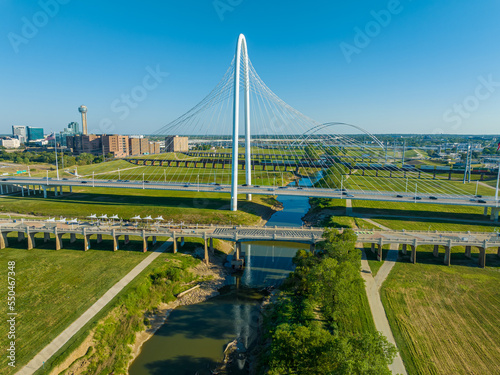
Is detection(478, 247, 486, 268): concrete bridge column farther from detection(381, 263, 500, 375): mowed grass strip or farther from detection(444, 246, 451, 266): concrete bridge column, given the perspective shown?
detection(444, 246, 451, 266): concrete bridge column

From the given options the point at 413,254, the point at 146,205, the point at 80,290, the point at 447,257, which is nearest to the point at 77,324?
the point at 80,290

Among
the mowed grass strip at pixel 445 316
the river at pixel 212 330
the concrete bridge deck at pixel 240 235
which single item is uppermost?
the concrete bridge deck at pixel 240 235

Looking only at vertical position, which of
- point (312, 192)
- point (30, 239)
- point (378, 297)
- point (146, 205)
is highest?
point (312, 192)

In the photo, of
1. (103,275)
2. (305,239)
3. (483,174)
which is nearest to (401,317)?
(305,239)

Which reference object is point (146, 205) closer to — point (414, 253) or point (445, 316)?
point (414, 253)

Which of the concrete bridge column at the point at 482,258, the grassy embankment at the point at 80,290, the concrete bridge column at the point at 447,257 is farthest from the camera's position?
the concrete bridge column at the point at 447,257

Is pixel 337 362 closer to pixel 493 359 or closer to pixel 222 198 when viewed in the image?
pixel 493 359

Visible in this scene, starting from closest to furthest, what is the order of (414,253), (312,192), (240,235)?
(414,253)
(240,235)
(312,192)

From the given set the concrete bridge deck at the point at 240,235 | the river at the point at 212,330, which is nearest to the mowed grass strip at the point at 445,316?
the concrete bridge deck at the point at 240,235

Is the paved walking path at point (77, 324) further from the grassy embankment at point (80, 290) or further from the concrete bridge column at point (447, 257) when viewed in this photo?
the concrete bridge column at point (447, 257)
